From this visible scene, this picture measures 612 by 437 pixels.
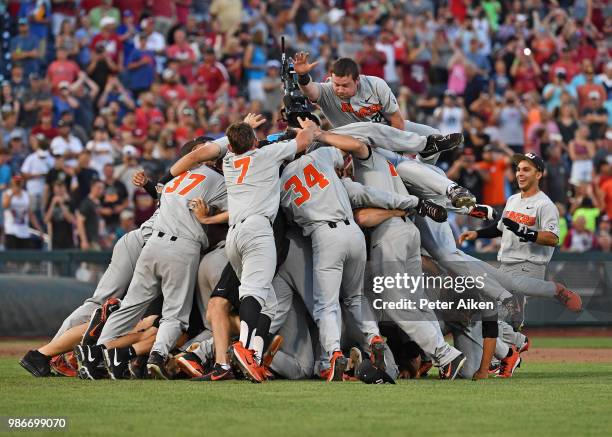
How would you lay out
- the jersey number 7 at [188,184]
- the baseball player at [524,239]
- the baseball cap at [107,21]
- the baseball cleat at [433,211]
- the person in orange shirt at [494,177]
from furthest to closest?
the baseball cap at [107,21] < the person in orange shirt at [494,177] < the baseball player at [524,239] < the jersey number 7 at [188,184] < the baseball cleat at [433,211]

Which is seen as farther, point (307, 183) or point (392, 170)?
point (392, 170)

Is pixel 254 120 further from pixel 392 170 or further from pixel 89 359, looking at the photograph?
pixel 89 359

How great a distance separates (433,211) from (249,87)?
1235cm

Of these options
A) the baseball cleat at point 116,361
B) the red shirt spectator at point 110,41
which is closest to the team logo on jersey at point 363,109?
the baseball cleat at point 116,361

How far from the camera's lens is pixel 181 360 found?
1060cm

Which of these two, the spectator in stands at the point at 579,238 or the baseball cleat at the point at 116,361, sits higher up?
the baseball cleat at the point at 116,361

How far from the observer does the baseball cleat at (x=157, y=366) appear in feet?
35.0

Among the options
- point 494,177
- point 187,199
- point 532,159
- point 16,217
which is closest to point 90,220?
point 16,217

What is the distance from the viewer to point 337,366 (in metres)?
10.4

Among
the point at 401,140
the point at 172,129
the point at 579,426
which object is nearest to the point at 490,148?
the point at 172,129

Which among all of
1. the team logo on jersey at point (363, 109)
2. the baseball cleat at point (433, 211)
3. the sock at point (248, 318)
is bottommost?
the sock at point (248, 318)

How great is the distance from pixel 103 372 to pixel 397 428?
168 inches

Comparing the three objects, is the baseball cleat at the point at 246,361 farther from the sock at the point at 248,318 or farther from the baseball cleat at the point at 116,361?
the baseball cleat at the point at 116,361

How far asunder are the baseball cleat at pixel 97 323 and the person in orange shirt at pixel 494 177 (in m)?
10.4
